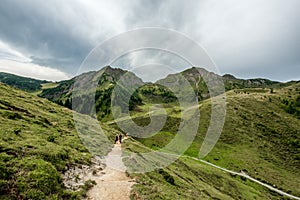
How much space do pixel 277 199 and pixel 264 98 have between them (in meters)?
107

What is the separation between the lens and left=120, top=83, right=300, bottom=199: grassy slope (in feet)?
266

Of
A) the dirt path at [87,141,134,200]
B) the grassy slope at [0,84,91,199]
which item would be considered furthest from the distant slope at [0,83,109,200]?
the dirt path at [87,141,134,200]

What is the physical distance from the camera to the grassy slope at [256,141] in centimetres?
8106

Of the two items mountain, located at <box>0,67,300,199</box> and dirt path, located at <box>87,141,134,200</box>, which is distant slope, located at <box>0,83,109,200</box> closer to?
mountain, located at <box>0,67,300,199</box>

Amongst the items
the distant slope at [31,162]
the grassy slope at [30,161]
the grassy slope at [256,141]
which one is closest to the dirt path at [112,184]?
the distant slope at [31,162]

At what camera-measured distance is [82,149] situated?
2950 centimetres

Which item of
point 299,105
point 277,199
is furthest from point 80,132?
point 299,105

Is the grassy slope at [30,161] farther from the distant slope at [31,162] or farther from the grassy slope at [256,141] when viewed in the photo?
the grassy slope at [256,141]

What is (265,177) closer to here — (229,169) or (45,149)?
(229,169)

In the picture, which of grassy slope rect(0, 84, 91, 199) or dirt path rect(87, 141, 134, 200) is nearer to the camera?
grassy slope rect(0, 84, 91, 199)

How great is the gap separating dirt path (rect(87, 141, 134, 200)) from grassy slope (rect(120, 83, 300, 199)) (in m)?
33.9

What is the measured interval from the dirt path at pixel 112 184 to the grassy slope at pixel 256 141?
33.9 m

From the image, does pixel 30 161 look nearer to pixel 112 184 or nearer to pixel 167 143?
pixel 112 184

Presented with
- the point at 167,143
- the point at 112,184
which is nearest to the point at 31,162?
the point at 112,184
